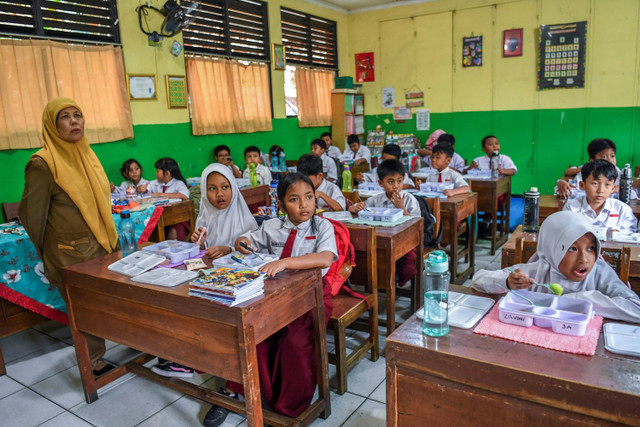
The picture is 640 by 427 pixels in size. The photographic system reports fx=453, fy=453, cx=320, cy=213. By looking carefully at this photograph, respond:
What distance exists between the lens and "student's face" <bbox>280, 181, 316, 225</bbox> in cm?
Answer: 215

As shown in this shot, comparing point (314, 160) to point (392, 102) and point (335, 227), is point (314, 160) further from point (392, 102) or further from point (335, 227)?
point (392, 102)

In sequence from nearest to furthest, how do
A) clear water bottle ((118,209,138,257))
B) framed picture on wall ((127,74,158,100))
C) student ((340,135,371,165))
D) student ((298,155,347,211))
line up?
clear water bottle ((118,209,138,257))
student ((298,155,347,211))
framed picture on wall ((127,74,158,100))
student ((340,135,371,165))

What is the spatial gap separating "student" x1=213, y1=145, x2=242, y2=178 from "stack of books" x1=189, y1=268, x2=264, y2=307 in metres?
4.00

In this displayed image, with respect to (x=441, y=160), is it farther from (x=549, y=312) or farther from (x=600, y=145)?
(x=549, y=312)

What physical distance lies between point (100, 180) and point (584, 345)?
2.42 meters

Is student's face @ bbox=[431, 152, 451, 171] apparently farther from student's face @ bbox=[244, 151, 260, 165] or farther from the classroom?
student's face @ bbox=[244, 151, 260, 165]

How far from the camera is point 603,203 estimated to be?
2.77 m

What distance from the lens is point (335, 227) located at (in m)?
2.30

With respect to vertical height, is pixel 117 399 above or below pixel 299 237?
below

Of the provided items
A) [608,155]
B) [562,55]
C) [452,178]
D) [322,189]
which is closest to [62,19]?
[322,189]

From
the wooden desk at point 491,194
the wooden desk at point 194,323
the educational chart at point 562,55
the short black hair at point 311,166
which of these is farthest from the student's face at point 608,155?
the educational chart at point 562,55

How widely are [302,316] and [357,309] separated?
43 centimetres

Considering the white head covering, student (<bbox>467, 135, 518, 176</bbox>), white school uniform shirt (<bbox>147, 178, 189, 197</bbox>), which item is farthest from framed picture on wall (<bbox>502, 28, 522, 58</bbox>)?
the white head covering

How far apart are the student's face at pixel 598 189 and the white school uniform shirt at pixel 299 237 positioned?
5.50 feet
